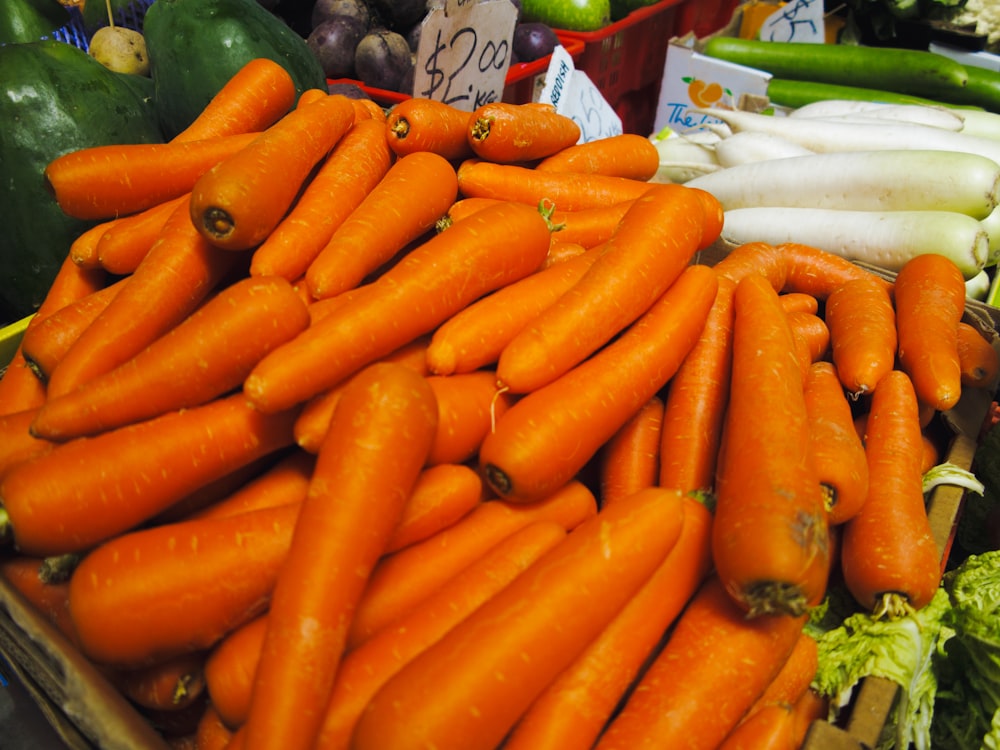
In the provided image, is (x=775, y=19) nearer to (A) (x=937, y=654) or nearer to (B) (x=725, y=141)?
(B) (x=725, y=141)

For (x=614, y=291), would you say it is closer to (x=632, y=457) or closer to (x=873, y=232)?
(x=632, y=457)

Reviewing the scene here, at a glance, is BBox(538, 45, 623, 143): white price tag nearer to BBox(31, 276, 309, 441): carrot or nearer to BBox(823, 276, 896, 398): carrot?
BBox(823, 276, 896, 398): carrot

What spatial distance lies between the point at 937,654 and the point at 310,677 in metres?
1.00

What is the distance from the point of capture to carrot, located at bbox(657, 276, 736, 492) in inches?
38.8

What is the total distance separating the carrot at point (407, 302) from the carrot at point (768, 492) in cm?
39

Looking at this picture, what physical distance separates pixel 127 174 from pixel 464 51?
2.78 feet

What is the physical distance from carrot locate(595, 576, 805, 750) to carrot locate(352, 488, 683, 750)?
0.09 metres

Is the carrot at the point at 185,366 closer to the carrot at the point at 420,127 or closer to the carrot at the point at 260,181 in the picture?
the carrot at the point at 260,181

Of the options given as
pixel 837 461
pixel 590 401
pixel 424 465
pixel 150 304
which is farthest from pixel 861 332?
pixel 150 304

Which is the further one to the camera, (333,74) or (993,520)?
(333,74)

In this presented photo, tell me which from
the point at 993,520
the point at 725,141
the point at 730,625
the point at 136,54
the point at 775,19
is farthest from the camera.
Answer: the point at 775,19

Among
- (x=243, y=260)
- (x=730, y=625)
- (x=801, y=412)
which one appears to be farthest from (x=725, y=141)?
(x=730, y=625)

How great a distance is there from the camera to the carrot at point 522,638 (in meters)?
0.64

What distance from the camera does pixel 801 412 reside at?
93 cm
